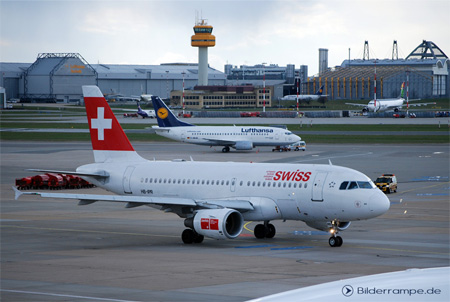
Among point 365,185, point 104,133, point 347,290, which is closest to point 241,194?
point 365,185

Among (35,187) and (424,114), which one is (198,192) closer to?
(35,187)

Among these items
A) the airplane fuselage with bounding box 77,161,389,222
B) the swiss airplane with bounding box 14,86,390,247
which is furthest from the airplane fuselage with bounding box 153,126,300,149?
the airplane fuselage with bounding box 77,161,389,222

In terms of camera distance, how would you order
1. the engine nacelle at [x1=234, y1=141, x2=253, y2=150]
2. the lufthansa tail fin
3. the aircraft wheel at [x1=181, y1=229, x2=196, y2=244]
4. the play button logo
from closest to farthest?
the play button logo, the aircraft wheel at [x1=181, y1=229, x2=196, y2=244], the lufthansa tail fin, the engine nacelle at [x1=234, y1=141, x2=253, y2=150]

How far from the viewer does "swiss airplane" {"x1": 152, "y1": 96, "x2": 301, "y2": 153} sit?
3836 inches

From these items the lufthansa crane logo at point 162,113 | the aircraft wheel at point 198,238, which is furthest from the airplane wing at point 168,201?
the lufthansa crane logo at point 162,113

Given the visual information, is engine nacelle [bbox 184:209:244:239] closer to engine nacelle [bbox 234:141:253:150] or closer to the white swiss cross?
the white swiss cross

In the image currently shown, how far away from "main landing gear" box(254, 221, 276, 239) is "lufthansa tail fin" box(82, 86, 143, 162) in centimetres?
904

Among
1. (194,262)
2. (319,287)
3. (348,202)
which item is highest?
(319,287)

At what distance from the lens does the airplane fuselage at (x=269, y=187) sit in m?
33.5

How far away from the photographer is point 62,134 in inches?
5044

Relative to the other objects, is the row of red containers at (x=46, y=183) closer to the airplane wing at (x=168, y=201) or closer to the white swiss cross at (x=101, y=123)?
the white swiss cross at (x=101, y=123)

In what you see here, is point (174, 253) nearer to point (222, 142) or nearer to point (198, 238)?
point (198, 238)

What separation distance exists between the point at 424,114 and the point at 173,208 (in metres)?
158

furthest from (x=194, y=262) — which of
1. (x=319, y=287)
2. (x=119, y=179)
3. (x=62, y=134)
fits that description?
(x=62, y=134)
